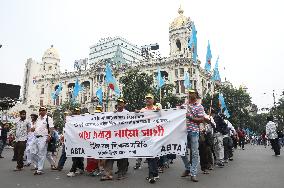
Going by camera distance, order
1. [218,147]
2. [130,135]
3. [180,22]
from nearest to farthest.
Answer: [130,135]
[218,147]
[180,22]

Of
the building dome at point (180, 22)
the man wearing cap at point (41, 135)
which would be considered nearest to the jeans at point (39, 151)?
the man wearing cap at point (41, 135)

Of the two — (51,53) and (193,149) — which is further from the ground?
(51,53)

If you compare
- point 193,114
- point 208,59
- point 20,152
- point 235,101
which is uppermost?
point 235,101

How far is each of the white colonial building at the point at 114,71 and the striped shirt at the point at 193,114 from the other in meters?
38.9

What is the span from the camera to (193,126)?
7.14 meters

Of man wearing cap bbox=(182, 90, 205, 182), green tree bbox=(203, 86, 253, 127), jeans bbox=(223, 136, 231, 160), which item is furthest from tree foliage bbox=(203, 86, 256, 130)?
man wearing cap bbox=(182, 90, 205, 182)

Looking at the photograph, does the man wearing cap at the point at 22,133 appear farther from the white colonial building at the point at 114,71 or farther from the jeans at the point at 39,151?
the white colonial building at the point at 114,71

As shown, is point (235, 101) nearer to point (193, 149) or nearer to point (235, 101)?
point (235, 101)

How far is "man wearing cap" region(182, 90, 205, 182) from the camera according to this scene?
690 cm

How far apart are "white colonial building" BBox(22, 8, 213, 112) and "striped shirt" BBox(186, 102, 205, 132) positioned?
38.9 m

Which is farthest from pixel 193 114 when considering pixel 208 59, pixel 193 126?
pixel 208 59

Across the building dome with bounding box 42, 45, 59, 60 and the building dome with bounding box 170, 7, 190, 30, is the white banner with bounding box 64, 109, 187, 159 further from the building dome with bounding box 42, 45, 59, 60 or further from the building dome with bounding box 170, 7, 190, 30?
the building dome with bounding box 42, 45, 59, 60

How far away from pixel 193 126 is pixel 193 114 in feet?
0.90

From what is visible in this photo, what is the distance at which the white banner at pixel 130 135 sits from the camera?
23.6 feet
